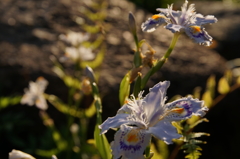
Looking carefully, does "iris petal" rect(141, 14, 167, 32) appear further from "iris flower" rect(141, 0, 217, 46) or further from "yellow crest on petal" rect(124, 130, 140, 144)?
"yellow crest on petal" rect(124, 130, 140, 144)

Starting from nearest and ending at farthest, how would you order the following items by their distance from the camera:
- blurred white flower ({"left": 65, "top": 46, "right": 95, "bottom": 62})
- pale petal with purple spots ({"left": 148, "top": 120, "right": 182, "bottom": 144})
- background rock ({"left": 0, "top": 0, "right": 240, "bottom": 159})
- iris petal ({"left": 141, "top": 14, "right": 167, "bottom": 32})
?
1. pale petal with purple spots ({"left": 148, "top": 120, "right": 182, "bottom": 144})
2. iris petal ({"left": 141, "top": 14, "right": 167, "bottom": 32})
3. blurred white flower ({"left": 65, "top": 46, "right": 95, "bottom": 62})
4. background rock ({"left": 0, "top": 0, "right": 240, "bottom": 159})

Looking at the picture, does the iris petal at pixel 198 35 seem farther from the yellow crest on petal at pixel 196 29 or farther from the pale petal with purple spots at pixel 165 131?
the pale petal with purple spots at pixel 165 131

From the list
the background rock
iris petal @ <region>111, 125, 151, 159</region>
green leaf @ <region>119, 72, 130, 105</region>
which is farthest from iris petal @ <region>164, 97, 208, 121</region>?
the background rock

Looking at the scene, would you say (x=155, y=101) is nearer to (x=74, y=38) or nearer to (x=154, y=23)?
(x=154, y=23)

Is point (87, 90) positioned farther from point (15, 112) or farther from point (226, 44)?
point (226, 44)

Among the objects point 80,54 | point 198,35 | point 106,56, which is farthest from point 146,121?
point 106,56

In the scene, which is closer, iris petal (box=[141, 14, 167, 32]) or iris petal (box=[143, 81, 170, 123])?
iris petal (box=[143, 81, 170, 123])

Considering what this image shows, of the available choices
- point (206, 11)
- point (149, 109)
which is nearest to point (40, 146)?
point (149, 109)
